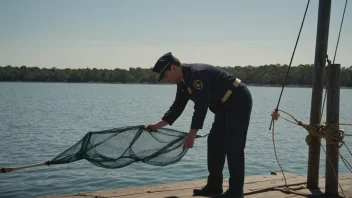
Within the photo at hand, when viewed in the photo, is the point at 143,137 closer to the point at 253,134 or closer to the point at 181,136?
the point at 181,136

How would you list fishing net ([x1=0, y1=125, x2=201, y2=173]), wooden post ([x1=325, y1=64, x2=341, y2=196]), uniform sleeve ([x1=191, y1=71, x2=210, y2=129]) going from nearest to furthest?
1. uniform sleeve ([x1=191, y1=71, x2=210, y2=129])
2. wooden post ([x1=325, y1=64, x2=341, y2=196])
3. fishing net ([x1=0, y1=125, x2=201, y2=173])

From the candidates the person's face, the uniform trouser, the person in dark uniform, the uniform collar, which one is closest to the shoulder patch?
the person in dark uniform

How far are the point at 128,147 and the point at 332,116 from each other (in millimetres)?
2733

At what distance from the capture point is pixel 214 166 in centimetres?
500

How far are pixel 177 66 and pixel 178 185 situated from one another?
1.93 meters

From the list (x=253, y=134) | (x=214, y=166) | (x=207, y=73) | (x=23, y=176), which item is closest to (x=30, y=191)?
(x=23, y=176)

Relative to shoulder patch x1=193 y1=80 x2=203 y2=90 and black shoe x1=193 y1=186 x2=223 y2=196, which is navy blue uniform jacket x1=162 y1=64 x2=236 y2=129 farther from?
black shoe x1=193 y1=186 x2=223 y2=196

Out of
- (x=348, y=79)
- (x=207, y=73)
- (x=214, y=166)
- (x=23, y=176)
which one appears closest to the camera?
(x=207, y=73)

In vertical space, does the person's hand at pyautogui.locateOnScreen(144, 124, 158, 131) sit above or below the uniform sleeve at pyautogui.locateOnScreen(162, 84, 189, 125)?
below

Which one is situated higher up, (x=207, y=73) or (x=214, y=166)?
(x=207, y=73)

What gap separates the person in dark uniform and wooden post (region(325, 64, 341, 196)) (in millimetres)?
1147

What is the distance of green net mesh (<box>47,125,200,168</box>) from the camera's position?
5.13m

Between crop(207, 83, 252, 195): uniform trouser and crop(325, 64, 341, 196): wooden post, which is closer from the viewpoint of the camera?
crop(207, 83, 252, 195): uniform trouser

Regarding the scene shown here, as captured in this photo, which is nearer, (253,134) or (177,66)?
(177,66)
